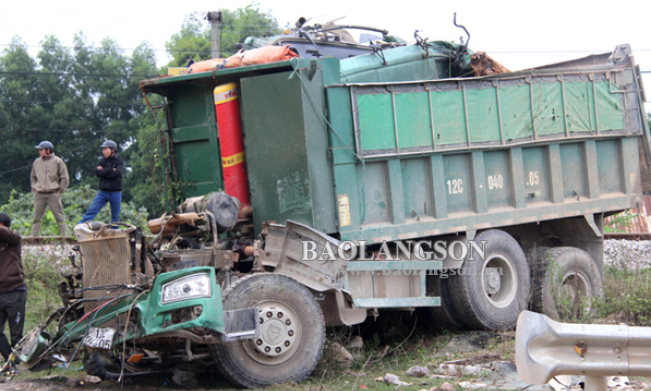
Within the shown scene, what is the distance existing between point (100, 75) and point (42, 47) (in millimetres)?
3344

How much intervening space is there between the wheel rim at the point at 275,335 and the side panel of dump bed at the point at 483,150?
105 cm

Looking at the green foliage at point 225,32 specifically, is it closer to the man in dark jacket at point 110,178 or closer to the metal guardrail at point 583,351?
the man in dark jacket at point 110,178

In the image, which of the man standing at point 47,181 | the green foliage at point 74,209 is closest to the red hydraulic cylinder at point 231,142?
the man standing at point 47,181

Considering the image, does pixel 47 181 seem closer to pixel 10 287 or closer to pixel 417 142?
pixel 10 287

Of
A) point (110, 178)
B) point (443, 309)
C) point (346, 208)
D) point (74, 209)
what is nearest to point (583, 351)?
point (346, 208)

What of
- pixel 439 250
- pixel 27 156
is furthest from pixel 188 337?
pixel 27 156

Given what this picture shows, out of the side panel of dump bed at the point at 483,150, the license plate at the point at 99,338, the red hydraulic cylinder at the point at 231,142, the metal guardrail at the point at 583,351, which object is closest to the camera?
the metal guardrail at the point at 583,351

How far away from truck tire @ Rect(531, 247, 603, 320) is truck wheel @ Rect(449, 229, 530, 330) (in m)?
0.28

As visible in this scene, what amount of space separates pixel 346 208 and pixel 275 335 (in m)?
1.44

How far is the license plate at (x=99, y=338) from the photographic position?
4.50 meters

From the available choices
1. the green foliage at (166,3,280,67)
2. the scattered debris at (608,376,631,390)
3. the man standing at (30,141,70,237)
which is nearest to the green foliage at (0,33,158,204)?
the green foliage at (166,3,280,67)

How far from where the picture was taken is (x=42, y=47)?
32594mm

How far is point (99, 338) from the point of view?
453 cm

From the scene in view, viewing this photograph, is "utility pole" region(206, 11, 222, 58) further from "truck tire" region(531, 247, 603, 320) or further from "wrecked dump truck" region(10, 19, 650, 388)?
"truck tire" region(531, 247, 603, 320)
